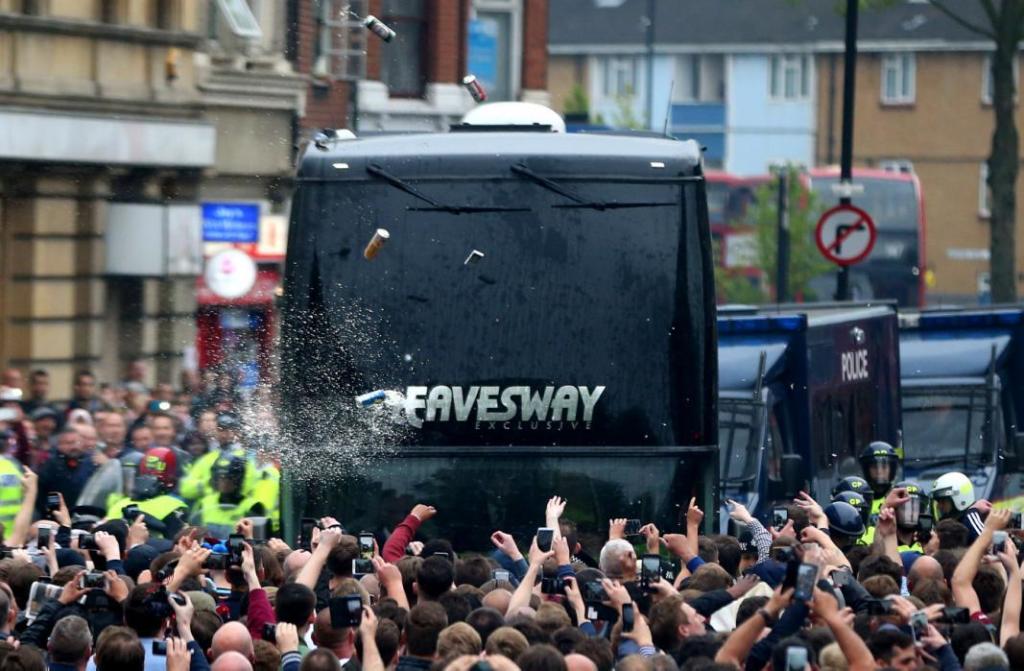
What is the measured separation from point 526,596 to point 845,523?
275cm

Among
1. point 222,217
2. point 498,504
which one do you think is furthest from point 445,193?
point 222,217

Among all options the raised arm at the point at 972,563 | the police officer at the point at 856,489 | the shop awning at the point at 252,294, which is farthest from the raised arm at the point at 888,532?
the shop awning at the point at 252,294

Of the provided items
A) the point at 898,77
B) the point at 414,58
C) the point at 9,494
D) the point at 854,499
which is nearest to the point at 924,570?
the point at 854,499

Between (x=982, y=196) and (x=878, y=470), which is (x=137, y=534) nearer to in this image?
(x=878, y=470)

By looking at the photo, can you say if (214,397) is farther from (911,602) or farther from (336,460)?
(911,602)

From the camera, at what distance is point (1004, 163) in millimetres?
32719

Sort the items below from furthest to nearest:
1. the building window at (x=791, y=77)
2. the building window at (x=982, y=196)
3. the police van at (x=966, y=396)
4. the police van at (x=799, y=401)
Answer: the building window at (x=791, y=77)
the building window at (x=982, y=196)
the police van at (x=966, y=396)
the police van at (x=799, y=401)

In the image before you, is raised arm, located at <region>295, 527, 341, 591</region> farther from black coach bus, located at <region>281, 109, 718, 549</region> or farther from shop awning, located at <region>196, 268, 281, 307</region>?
shop awning, located at <region>196, 268, 281, 307</region>

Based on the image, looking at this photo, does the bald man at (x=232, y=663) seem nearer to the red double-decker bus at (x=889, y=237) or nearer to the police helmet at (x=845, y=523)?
the police helmet at (x=845, y=523)

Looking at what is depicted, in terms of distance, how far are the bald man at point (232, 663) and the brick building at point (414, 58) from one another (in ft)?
71.2

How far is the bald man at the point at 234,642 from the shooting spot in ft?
26.3

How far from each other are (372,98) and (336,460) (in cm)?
2217

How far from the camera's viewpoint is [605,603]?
877 centimetres

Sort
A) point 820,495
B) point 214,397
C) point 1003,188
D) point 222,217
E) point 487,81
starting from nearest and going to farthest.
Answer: point 820,495 < point 214,397 < point 222,217 < point 1003,188 < point 487,81
